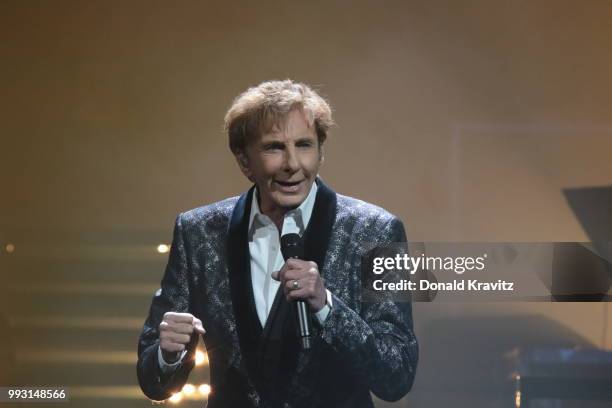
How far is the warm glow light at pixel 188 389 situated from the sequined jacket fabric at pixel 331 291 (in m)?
0.10

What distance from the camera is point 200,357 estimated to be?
2.85 m

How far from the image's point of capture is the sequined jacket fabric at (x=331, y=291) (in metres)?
2.71

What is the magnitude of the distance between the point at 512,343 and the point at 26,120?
1.79 metres

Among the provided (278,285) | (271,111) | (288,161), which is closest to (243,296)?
(278,285)

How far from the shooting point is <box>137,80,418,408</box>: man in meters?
2.72

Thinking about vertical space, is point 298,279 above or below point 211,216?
below

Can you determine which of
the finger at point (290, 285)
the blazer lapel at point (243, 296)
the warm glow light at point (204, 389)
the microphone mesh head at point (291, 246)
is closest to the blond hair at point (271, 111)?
the blazer lapel at point (243, 296)

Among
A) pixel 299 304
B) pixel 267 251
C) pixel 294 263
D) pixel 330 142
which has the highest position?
pixel 330 142

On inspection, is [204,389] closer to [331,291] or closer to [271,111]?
[331,291]

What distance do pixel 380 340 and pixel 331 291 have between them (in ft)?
0.70

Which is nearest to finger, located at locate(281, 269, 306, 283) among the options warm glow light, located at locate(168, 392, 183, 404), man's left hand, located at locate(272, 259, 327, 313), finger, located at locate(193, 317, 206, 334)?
man's left hand, located at locate(272, 259, 327, 313)

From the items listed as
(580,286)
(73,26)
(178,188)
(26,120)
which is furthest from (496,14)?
(26,120)

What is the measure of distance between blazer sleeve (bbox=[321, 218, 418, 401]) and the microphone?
18 cm

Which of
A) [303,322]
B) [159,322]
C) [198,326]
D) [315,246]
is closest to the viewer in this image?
[303,322]
